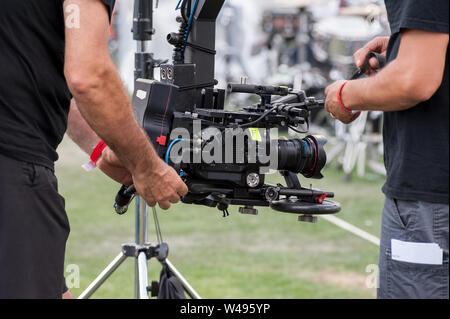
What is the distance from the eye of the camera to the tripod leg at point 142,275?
377cm

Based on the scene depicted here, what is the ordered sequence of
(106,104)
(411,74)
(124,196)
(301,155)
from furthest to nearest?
(124,196) → (301,155) → (106,104) → (411,74)

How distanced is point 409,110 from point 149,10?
2132mm

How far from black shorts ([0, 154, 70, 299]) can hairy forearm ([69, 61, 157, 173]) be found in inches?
11.1

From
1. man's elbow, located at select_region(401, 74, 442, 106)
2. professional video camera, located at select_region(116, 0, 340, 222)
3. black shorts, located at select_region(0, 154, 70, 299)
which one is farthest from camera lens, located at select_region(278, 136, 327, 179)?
black shorts, located at select_region(0, 154, 70, 299)

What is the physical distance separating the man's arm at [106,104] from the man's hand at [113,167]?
0.19m

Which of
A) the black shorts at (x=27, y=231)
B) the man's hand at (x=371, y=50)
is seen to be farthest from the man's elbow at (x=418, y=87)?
the black shorts at (x=27, y=231)

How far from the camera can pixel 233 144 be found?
2848 millimetres

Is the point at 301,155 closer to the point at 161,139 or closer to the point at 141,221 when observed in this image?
the point at 161,139

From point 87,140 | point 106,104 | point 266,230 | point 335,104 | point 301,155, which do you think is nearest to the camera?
point 106,104

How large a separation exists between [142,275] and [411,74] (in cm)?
208

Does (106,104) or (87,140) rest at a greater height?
(106,104)
